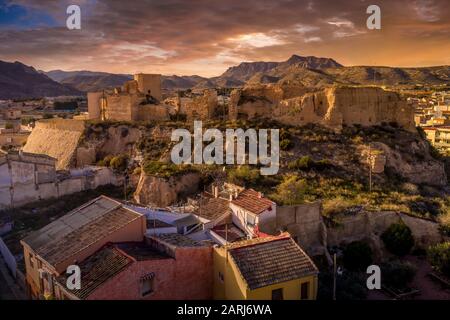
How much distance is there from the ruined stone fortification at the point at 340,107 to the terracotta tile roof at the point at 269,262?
15.1 m

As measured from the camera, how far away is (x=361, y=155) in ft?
77.0

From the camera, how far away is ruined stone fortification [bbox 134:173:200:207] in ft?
68.4

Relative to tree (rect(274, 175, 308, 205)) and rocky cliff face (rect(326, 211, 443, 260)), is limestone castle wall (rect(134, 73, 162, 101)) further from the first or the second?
rocky cliff face (rect(326, 211, 443, 260))

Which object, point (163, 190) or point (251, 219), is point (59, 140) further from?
point (251, 219)

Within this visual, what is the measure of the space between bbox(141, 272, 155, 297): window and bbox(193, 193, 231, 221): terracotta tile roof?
15.1 ft

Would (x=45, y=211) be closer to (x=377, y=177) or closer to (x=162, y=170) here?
(x=162, y=170)

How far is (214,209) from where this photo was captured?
15570 mm

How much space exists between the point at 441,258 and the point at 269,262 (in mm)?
7474

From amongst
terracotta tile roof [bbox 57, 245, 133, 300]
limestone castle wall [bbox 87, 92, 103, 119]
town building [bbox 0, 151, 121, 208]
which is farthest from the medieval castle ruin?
terracotta tile roof [bbox 57, 245, 133, 300]

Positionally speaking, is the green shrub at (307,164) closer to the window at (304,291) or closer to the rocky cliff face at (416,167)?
the rocky cliff face at (416,167)

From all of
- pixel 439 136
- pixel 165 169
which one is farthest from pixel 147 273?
pixel 439 136

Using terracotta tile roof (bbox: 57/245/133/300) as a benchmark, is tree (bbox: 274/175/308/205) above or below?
above
